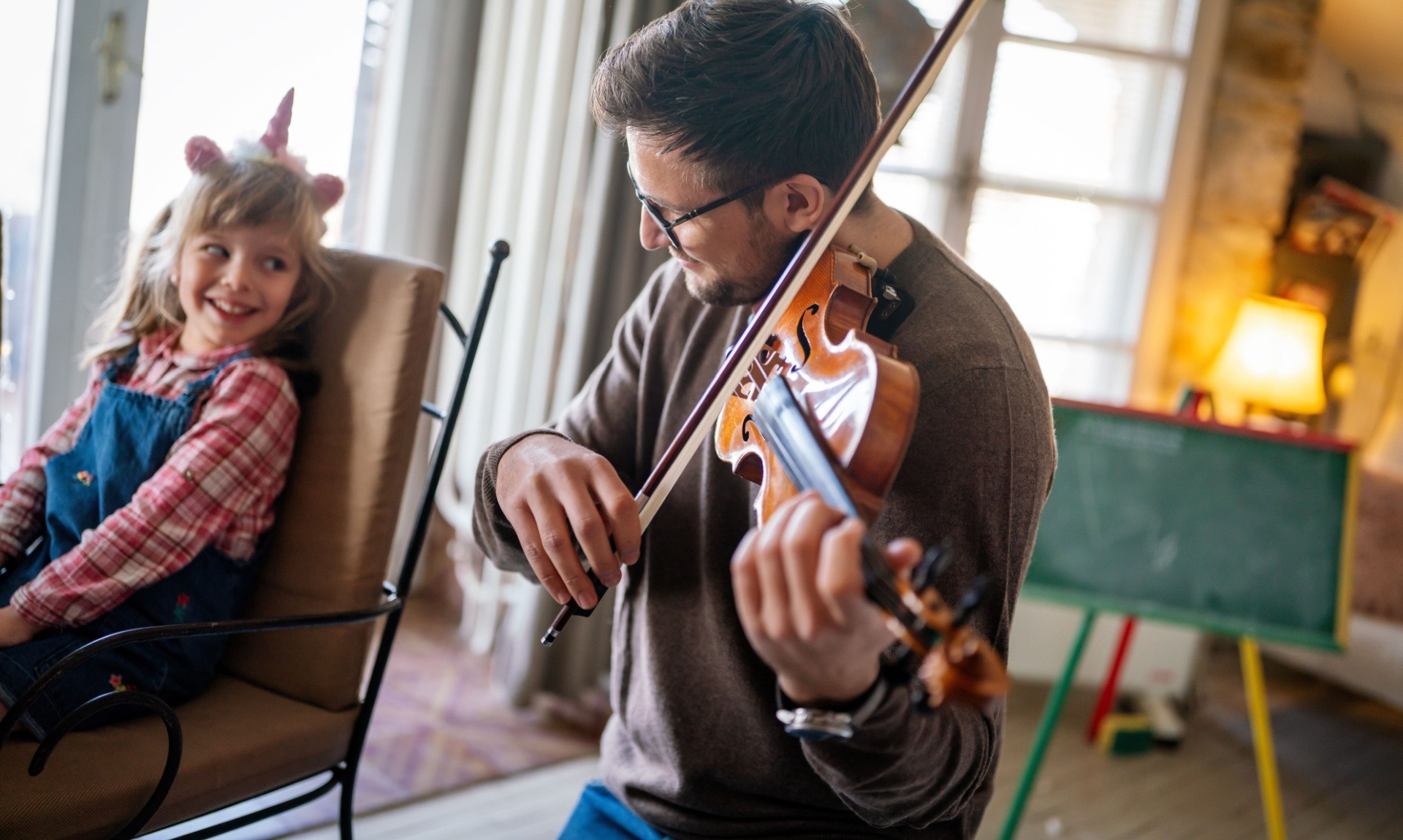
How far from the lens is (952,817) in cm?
100

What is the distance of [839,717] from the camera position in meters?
0.68

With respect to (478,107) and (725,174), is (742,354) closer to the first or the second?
(725,174)

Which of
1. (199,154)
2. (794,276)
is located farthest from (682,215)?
(199,154)

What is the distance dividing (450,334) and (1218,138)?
2.59 m

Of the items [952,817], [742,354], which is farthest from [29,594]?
[952,817]

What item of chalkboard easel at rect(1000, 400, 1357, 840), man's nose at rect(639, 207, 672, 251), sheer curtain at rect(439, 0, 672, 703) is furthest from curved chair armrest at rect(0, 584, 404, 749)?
chalkboard easel at rect(1000, 400, 1357, 840)

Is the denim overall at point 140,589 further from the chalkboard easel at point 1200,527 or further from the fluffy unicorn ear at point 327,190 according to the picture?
the chalkboard easel at point 1200,527

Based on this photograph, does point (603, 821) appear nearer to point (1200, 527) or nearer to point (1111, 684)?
point (1200, 527)

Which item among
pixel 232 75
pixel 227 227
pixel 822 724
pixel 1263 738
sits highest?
pixel 232 75

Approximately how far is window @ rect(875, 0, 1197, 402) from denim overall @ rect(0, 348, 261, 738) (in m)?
2.25

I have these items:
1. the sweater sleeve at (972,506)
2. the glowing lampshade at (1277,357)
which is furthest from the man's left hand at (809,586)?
the glowing lampshade at (1277,357)

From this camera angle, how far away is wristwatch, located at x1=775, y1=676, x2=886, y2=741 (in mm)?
677

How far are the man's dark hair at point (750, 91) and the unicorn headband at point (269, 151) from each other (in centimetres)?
65

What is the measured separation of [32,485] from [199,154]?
0.49 m
